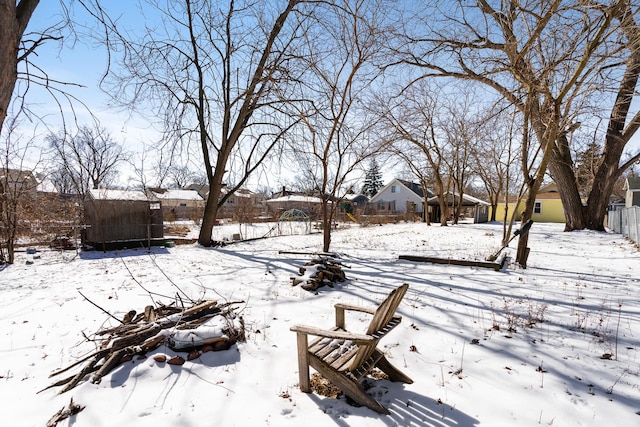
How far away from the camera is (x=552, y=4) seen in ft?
17.2

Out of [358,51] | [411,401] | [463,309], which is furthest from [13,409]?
[358,51]

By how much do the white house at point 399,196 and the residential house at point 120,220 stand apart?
109ft

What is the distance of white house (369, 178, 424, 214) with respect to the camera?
141ft

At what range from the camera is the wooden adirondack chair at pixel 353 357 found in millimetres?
2441

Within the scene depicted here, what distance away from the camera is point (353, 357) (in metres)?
2.70

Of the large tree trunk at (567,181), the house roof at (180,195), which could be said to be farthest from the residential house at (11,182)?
the house roof at (180,195)

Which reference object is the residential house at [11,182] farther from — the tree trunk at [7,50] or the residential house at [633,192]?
the residential house at [633,192]

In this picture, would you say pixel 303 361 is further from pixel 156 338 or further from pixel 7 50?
pixel 7 50

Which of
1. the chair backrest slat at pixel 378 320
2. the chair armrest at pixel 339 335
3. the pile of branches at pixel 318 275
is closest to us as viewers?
the chair armrest at pixel 339 335

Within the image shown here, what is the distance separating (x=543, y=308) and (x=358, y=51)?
7.22 m

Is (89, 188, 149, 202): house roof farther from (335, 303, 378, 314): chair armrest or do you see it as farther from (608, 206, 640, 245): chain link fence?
(608, 206, 640, 245): chain link fence

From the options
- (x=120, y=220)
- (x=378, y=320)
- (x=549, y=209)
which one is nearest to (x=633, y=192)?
(x=549, y=209)

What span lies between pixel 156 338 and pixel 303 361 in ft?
5.64

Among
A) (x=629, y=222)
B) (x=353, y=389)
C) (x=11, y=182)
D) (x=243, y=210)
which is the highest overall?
(x=11, y=182)
